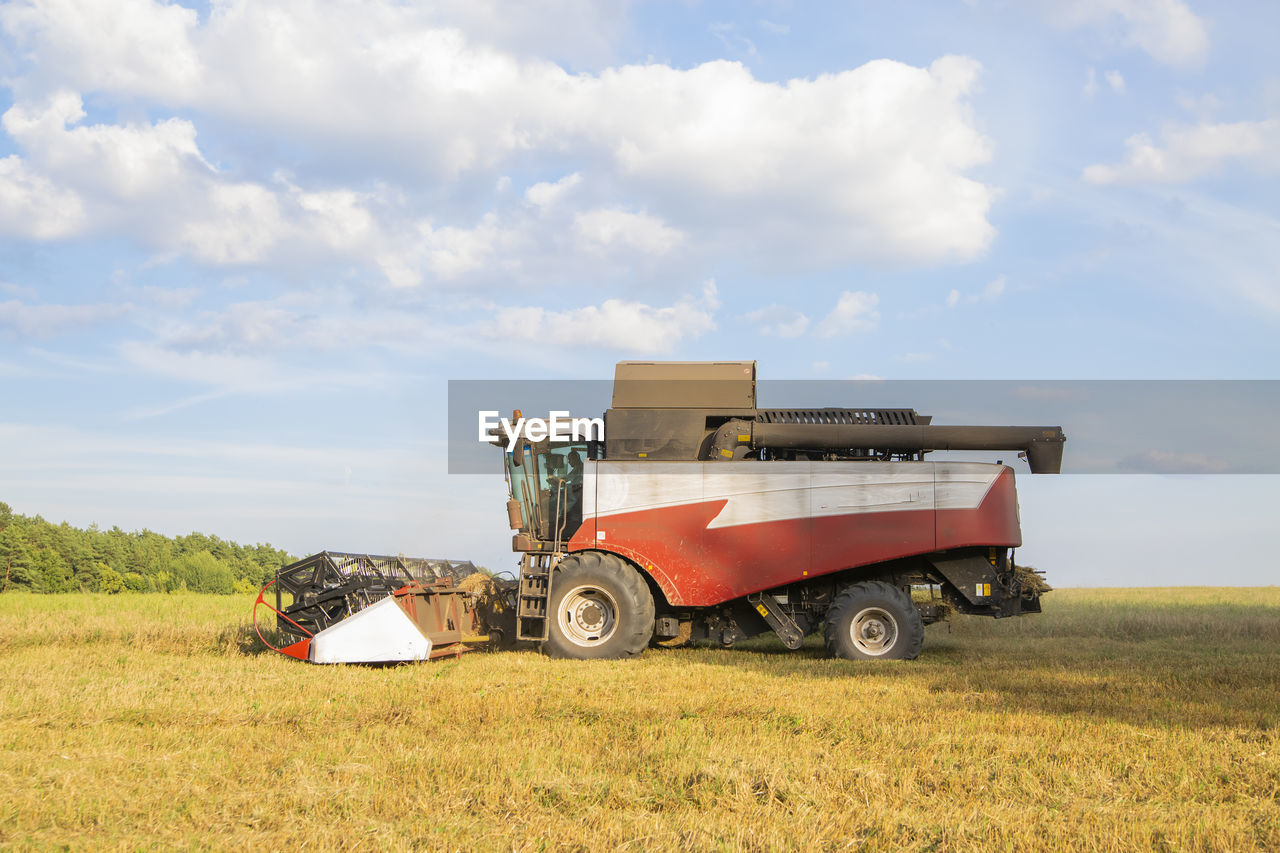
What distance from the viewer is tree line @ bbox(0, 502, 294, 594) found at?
42.8m

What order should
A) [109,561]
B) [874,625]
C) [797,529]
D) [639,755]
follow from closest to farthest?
1. [639,755]
2. [874,625]
3. [797,529]
4. [109,561]

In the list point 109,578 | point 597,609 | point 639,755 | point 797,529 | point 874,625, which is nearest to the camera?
point 639,755

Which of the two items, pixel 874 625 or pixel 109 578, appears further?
pixel 109 578

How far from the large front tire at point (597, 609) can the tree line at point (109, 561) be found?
3168cm

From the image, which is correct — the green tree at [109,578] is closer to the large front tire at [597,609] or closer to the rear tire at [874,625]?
the large front tire at [597,609]

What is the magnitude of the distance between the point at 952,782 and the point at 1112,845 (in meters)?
1.11

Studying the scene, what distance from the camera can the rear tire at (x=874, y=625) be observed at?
38.9 feet

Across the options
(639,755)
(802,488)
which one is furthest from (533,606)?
(639,755)

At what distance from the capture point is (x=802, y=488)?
12.3 m

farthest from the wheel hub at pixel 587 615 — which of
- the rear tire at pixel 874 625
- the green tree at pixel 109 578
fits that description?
the green tree at pixel 109 578

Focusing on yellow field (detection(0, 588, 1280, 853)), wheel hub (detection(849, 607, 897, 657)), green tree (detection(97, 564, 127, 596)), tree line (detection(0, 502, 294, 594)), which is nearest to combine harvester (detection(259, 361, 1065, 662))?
wheel hub (detection(849, 607, 897, 657))

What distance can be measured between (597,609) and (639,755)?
6092 millimetres

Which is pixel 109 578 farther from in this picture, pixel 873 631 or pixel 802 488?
pixel 873 631

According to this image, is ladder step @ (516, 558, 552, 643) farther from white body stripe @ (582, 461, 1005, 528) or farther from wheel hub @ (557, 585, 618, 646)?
white body stripe @ (582, 461, 1005, 528)
